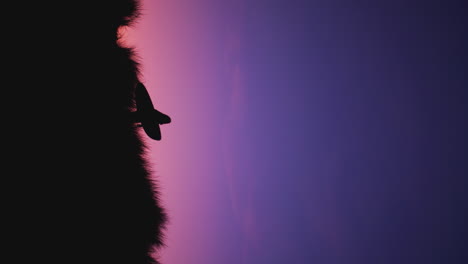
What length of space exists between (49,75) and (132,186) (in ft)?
1.15

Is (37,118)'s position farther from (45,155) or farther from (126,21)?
(126,21)

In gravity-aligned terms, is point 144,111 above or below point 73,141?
above

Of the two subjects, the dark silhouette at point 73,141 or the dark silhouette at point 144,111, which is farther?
the dark silhouette at point 144,111

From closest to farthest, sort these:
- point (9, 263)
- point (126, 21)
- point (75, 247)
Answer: point (9, 263), point (75, 247), point (126, 21)

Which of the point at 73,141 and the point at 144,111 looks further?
the point at 144,111

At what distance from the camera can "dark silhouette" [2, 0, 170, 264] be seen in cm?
51

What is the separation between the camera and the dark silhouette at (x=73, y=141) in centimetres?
51

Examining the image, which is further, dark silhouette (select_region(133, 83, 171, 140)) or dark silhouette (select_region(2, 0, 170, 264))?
dark silhouette (select_region(133, 83, 171, 140))

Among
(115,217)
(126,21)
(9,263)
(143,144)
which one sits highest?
(126,21)

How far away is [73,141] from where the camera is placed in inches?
23.6

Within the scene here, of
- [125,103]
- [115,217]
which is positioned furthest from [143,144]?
[115,217]

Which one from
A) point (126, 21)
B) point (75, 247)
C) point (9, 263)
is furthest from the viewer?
point (126, 21)

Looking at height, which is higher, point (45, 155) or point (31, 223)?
point (45, 155)

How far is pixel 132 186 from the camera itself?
0.77 m
